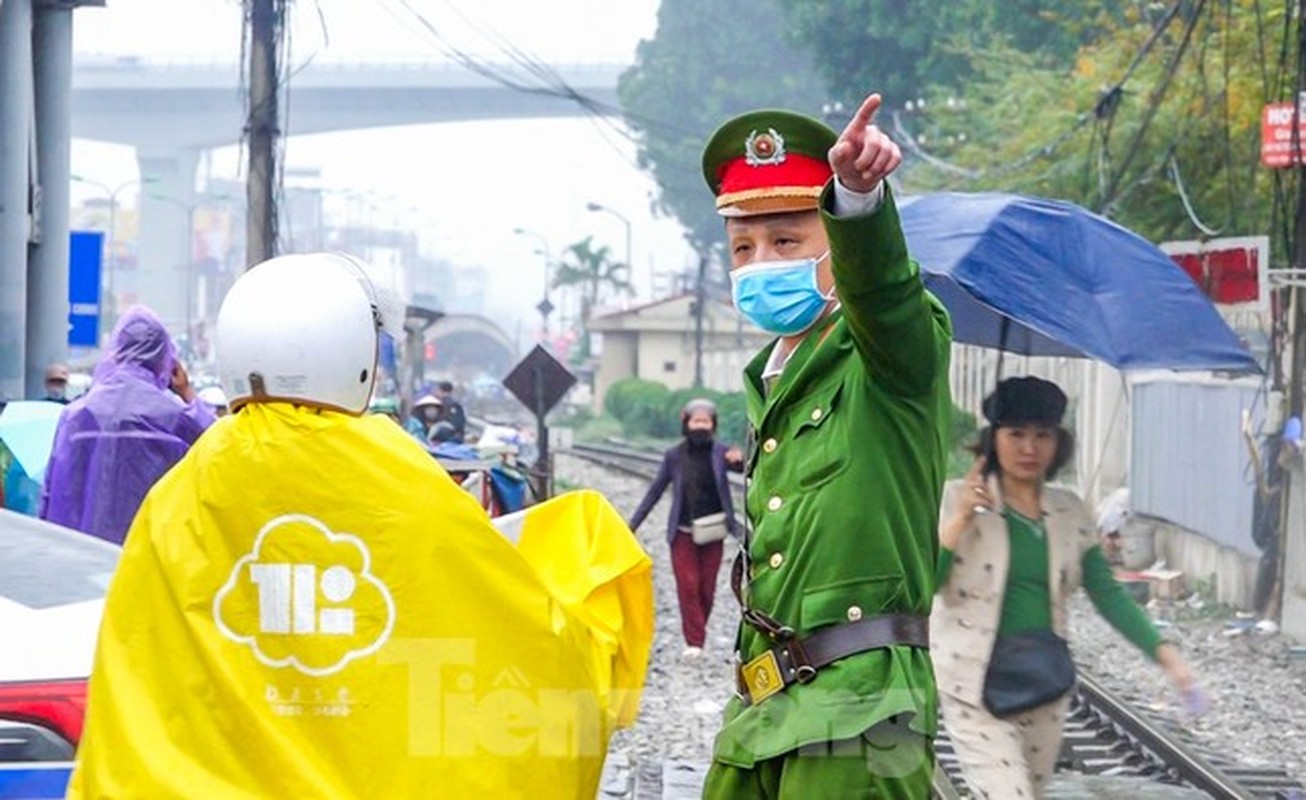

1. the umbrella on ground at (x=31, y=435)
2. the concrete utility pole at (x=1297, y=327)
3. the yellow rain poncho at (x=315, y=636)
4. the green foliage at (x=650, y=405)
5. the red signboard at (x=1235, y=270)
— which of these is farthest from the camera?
the green foliage at (x=650, y=405)

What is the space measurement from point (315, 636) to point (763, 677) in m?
0.72

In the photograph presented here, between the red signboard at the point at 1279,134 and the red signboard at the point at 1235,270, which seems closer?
the red signboard at the point at 1235,270

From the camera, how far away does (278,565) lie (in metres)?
3.71

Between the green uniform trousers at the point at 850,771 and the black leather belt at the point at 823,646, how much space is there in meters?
0.12

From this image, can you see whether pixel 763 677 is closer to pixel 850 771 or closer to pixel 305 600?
pixel 850 771

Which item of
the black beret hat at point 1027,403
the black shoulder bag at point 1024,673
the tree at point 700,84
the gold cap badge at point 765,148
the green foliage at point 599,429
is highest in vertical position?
the tree at point 700,84

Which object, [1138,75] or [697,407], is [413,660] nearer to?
[697,407]

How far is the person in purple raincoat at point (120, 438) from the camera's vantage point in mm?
8062

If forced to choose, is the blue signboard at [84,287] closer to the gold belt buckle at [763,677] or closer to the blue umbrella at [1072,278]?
the blue umbrella at [1072,278]

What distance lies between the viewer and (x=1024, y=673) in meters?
5.64

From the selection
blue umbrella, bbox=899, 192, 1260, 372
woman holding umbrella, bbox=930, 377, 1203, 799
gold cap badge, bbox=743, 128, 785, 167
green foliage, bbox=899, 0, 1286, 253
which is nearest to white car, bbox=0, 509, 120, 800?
gold cap badge, bbox=743, 128, 785, 167

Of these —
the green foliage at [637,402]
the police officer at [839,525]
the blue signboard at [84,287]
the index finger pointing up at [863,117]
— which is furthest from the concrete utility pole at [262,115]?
the green foliage at [637,402]

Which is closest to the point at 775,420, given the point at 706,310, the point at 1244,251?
the point at 1244,251

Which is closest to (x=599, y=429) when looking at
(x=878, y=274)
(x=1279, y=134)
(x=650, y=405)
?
(x=650, y=405)
